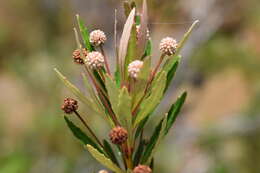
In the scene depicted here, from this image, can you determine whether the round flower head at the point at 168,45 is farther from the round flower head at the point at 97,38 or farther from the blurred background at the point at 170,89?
the blurred background at the point at 170,89

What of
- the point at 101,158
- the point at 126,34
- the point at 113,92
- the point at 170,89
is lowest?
the point at 101,158

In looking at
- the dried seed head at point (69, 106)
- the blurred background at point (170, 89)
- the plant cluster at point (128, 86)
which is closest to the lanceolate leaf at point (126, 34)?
the plant cluster at point (128, 86)

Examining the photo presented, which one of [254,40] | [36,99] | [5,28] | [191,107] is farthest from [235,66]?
[5,28]

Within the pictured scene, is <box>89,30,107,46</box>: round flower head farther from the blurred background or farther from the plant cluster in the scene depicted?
the blurred background

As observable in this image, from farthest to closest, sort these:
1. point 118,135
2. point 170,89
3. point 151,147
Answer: point 170,89, point 151,147, point 118,135

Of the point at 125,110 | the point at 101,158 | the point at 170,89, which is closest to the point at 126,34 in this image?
the point at 125,110

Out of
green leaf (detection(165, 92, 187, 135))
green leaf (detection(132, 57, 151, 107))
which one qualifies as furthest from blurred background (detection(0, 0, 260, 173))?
green leaf (detection(132, 57, 151, 107))

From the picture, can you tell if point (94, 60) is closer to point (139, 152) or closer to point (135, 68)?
point (135, 68)
